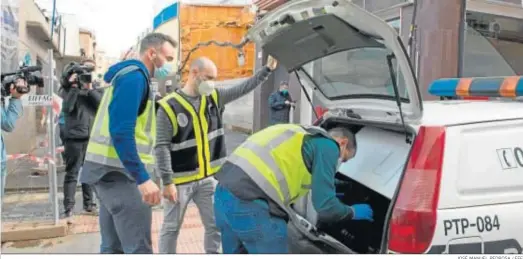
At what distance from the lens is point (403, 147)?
2850 mm

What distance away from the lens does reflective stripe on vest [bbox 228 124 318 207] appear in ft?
8.60

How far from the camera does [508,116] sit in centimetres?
258

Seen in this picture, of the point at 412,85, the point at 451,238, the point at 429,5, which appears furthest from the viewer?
the point at 429,5

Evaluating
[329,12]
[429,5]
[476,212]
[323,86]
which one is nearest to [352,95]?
[323,86]

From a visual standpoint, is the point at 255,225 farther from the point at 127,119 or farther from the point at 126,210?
the point at 127,119

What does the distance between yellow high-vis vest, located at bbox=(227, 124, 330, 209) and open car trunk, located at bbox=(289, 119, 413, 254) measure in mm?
416

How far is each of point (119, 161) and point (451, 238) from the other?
5.75ft

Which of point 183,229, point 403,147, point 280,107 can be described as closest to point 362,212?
point 403,147

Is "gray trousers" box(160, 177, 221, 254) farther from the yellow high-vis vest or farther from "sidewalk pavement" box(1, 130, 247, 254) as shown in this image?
the yellow high-vis vest

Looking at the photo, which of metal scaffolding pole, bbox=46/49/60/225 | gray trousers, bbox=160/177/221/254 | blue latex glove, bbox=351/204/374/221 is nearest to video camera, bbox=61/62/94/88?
metal scaffolding pole, bbox=46/49/60/225

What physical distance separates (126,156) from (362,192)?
5.03 feet

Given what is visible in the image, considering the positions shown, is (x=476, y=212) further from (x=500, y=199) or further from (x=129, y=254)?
(x=129, y=254)

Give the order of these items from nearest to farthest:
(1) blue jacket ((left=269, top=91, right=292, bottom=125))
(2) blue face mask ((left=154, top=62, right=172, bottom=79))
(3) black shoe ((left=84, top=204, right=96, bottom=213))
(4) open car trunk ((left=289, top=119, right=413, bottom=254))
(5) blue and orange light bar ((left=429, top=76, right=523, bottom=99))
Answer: (4) open car trunk ((left=289, top=119, right=413, bottom=254)) < (2) blue face mask ((left=154, top=62, right=172, bottom=79)) < (5) blue and orange light bar ((left=429, top=76, right=523, bottom=99)) < (3) black shoe ((left=84, top=204, right=96, bottom=213)) < (1) blue jacket ((left=269, top=91, right=292, bottom=125))

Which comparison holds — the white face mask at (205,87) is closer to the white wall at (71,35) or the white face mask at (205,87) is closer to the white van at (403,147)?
the white van at (403,147)
